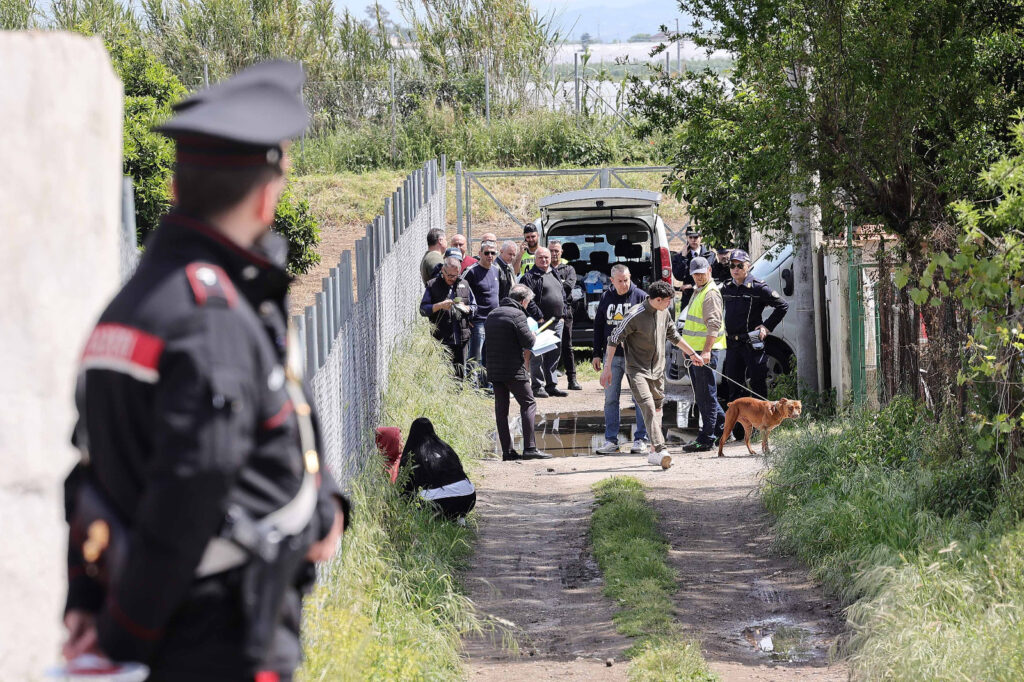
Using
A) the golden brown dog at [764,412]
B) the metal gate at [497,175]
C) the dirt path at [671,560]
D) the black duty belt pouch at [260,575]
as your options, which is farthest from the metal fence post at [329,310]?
the metal gate at [497,175]

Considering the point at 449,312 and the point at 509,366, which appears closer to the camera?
the point at 509,366

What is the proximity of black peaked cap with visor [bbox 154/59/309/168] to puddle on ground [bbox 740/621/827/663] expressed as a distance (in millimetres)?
4800

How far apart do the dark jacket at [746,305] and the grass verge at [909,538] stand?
249cm

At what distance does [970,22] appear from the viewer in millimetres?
8383

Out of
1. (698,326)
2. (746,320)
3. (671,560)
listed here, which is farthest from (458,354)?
(671,560)

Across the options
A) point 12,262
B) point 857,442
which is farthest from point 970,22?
point 12,262

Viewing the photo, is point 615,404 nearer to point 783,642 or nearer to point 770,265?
point 770,265

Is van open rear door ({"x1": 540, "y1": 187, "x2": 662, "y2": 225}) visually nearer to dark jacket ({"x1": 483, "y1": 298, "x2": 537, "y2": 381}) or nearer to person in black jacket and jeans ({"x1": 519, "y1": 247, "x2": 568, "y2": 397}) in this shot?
person in black jacket and jeans ({"x1": 519, "y1": 247, "x2": 568, "y2": 397})

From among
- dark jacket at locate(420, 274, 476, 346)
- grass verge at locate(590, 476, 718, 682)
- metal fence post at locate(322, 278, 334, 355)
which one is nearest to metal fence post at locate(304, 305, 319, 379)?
metal fence post at locate(322, 278, 334, 355)

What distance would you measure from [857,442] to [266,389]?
7.40 meters

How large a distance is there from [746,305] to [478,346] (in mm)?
3235

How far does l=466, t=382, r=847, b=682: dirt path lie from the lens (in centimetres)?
641

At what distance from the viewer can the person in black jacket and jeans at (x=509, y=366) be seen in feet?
38.0

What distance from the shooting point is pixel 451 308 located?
43.0ft
